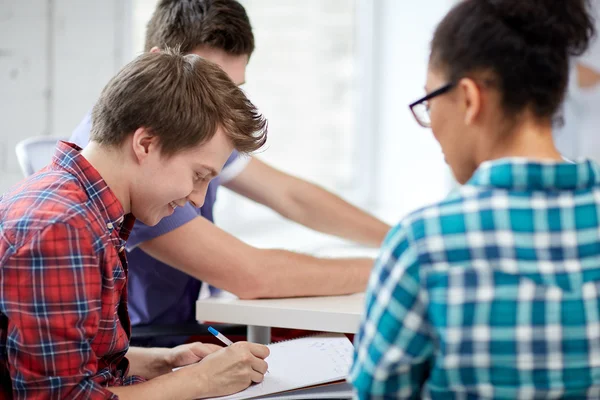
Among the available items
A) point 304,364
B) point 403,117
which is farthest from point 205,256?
point 403,117

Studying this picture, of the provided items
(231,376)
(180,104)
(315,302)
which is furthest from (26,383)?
(315,302)

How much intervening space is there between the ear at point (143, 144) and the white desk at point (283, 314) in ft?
1.34

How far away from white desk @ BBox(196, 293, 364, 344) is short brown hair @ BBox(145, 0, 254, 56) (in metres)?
0.54

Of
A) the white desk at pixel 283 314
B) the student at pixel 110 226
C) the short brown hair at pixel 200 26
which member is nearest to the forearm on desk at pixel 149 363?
the student at pixel 110 226

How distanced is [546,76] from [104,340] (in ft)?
2.29

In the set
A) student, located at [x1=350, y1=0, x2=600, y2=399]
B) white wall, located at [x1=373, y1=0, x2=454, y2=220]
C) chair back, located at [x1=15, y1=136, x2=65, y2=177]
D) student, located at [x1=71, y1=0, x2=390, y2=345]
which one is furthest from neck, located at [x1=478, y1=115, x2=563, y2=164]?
white wall, located at [x1=373, y1=0, x2=454, y2=220]

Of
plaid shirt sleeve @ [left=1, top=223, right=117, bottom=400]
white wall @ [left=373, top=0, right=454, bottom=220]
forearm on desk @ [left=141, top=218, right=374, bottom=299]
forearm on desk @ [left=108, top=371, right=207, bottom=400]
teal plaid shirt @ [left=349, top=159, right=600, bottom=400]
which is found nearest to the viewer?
teal plaid shirt @ [left=349, top=159, right=600, bottom=400]

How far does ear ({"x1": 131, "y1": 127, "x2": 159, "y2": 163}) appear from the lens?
3.54 ft

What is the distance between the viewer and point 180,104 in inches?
42.9

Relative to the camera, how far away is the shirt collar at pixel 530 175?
788 mm

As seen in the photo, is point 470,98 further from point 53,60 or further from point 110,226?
point 53,60

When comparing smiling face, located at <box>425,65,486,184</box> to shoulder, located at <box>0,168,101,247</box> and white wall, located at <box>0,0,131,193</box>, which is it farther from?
white wall, located at <box>0,0,131,193</box>

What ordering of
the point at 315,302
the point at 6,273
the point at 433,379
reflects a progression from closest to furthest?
the point at 433,379, the point at 6,273, the point at 315,302

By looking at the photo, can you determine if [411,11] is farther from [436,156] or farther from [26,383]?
[26,383]
